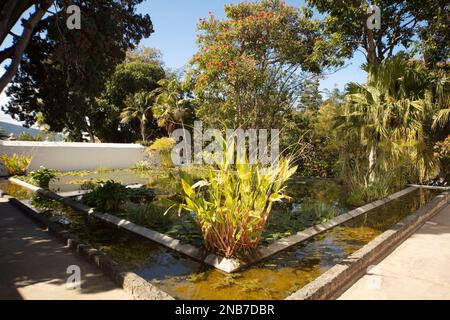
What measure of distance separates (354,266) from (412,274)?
28.7 inches

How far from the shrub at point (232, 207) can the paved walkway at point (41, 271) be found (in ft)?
4.20

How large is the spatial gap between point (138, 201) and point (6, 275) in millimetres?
4419

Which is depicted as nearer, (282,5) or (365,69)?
(365,69)

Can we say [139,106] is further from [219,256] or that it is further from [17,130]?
[17,130]

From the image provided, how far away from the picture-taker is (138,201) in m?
7.77

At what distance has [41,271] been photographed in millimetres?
3488

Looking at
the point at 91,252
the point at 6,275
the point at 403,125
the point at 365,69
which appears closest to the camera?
the point at 6,275

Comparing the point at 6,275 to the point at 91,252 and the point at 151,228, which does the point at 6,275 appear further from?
the point at 151,228

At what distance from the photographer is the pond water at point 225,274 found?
323cm

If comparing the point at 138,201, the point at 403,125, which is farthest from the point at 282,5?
the point at 138,201

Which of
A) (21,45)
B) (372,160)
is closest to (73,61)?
(21,45)

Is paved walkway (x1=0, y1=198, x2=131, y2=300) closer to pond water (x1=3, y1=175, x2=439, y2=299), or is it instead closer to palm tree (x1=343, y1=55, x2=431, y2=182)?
pond water (x1=3, y1=175, x2=439, y2=299)

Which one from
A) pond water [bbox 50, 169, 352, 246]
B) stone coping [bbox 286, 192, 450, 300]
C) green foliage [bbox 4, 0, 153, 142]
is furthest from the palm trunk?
green foliage [bbox 4, 0, 153, 142]
